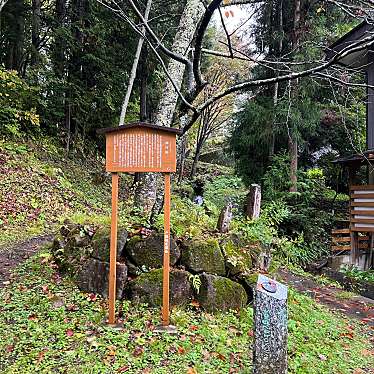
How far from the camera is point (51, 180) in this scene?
11336mm

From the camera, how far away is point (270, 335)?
3.54 meters

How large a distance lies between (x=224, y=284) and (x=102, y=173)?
421 inches

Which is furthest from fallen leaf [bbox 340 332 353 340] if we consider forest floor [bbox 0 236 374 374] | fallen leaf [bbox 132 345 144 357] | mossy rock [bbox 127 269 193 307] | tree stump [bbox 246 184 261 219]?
fallen leaf [bbox 132 345 144 357]

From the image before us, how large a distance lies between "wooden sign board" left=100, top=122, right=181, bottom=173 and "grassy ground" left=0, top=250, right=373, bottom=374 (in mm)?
1844

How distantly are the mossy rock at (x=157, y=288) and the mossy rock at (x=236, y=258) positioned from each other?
2.32ft

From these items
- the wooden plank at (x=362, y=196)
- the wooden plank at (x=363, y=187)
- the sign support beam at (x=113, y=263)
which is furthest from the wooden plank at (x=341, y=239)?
the sign support beam at (x=113, y=263)

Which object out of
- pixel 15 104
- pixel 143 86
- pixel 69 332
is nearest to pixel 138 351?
pixel 69 332

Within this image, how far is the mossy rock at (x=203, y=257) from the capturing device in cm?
492

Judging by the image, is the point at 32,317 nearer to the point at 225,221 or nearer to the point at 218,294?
the point at 218,294

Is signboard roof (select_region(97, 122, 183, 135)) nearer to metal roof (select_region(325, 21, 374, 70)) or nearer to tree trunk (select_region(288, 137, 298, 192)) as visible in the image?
metal roof (select_region(325, 21, 374, 70))

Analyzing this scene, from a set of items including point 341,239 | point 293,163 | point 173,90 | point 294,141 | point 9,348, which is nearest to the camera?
point 9,348

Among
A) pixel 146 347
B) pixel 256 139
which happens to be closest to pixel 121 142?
pixel 146 347

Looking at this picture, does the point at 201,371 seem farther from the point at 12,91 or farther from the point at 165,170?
the point at 12,91

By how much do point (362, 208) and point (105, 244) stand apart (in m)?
7.62
